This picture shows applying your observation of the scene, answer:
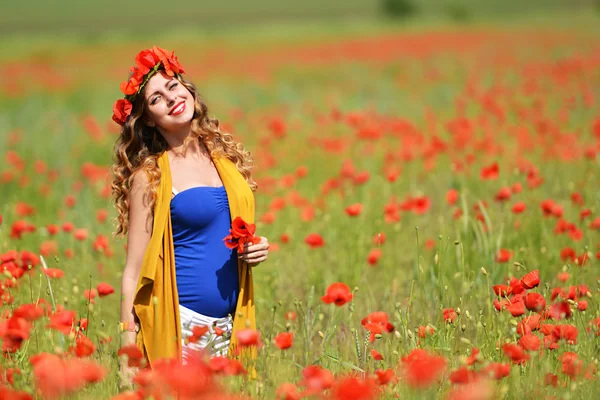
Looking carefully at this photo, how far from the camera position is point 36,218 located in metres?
4.68

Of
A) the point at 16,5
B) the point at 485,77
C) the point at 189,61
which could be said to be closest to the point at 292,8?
the point at 16,5

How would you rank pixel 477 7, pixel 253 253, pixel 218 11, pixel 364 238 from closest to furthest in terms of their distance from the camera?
pixel 253 253 < pixel 364 238 < pixel 477 7 < pixel 218 11

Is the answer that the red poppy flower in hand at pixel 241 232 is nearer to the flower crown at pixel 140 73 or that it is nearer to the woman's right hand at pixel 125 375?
the woman's right hand at pixel 125 375

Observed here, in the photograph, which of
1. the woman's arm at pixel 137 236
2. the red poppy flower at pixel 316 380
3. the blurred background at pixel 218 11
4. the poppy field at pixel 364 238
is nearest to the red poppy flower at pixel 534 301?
the poppy field at pixel 364 238

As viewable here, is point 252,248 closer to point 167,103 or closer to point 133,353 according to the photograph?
point 167,103

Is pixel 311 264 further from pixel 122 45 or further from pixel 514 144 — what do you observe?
pixel 122 45

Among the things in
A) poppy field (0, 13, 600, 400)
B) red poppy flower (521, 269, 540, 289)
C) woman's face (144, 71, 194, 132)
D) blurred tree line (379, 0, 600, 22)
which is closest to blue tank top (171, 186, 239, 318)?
poppy field (0, 13, 600, 400)

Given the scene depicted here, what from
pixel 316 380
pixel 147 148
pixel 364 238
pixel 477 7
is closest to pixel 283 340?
pixel 316 380

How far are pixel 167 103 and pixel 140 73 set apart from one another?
0.13 meters

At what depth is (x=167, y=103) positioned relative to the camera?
8.27 ft

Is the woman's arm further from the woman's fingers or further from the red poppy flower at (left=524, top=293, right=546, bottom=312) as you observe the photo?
the red poppy flower at (left=524, top=293, right=546, bottom=312)

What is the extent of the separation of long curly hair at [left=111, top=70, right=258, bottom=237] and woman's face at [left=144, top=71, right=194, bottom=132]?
0.12 feet

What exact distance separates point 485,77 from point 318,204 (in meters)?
6.68

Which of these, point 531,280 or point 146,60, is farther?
point 146,60
